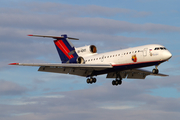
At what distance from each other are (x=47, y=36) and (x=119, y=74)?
43.0 ft

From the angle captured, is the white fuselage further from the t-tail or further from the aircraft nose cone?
the t-tail

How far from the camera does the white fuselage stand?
4047 cm

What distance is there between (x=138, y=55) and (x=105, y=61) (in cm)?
517

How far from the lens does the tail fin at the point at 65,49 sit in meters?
51.0

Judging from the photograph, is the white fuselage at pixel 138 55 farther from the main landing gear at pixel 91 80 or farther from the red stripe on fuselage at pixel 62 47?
the red stripe on fuselage at pixel 62 47

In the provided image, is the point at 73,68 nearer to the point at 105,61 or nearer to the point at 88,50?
the point at 105,61

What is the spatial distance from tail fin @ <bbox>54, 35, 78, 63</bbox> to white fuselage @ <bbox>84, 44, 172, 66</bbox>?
751 centimetres

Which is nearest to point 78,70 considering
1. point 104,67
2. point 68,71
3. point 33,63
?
point 68,71

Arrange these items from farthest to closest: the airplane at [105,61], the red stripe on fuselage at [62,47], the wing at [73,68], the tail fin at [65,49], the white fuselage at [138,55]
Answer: the red stripe on fuselage at [62,47] < the tail fin at [65,49] < the wing at [73,68] < the airplane at [105,61] < the white fuselage at [138,55]

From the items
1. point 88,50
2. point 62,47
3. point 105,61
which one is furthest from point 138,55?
point 62,47

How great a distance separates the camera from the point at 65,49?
171ft

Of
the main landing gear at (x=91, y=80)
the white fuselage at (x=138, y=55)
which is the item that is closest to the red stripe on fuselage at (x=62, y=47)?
the main landing gear at (x=91, y=80)

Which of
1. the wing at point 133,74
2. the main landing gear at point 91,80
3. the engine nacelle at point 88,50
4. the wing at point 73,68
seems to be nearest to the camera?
the wing at point 73,68

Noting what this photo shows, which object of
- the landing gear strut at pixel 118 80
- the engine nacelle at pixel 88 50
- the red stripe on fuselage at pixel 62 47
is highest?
the red stripe on fuselage at pixel 62 47
